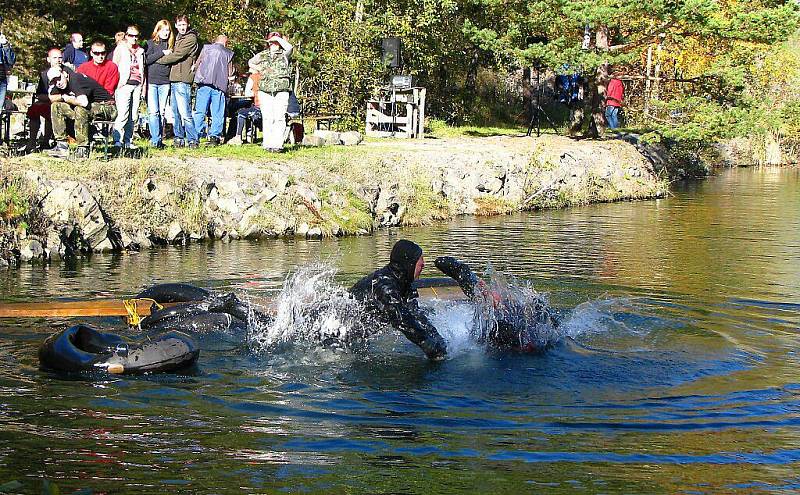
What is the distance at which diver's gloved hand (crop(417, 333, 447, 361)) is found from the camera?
10383 millimetres

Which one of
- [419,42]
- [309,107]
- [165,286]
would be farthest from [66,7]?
[165,286]

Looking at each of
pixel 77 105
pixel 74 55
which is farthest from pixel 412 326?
pixel 74 55

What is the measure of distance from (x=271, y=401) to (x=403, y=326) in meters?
1.80

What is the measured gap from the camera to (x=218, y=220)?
18328 mm

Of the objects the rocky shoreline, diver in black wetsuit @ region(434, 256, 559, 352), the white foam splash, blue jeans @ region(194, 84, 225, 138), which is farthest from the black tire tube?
blue jeans @ region(194, 84, 225, 138)

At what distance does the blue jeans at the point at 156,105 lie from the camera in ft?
62.7

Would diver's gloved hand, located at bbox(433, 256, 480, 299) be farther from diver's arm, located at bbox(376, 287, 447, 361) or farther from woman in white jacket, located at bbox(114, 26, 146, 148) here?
woman in white jacket, located at bbox(114, 26, 146, 148)

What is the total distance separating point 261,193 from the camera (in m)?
18.7

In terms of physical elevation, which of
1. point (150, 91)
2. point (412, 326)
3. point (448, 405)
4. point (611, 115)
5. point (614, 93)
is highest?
point (614, 93)

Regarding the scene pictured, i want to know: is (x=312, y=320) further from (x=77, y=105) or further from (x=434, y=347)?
(x=77, y=105)

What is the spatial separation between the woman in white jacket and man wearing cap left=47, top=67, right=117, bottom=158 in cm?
45

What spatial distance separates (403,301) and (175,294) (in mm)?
2942

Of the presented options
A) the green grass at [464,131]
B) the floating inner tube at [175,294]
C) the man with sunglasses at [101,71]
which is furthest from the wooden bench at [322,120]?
the floating inner tube at [175,294]

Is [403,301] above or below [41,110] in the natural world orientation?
below
